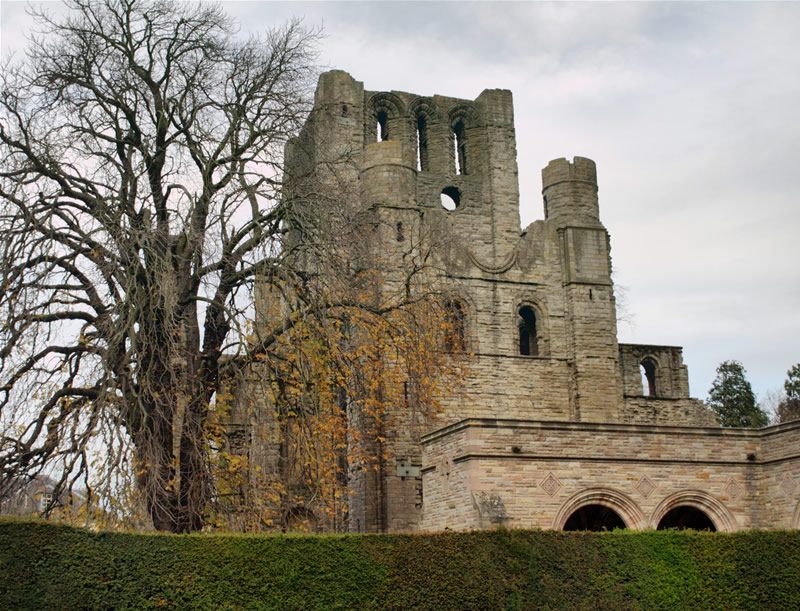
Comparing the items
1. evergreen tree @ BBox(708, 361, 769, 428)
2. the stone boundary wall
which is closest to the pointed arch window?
the stone boundary wall

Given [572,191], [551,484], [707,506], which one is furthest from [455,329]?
[707,506]

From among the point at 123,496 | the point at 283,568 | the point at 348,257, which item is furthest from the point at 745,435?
the point at 123,496

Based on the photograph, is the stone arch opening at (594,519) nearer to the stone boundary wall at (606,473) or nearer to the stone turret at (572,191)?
the stone boundary wall at (606,473)

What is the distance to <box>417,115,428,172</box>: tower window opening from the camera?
3266cm

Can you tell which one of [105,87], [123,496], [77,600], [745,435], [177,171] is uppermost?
[105,87]

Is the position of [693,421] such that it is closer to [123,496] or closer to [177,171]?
[177,171]

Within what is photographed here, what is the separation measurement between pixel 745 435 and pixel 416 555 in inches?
446

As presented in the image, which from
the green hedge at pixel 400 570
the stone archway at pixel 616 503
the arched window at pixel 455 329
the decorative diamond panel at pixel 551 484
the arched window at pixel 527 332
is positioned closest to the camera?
the green hedge at pixel 400 570

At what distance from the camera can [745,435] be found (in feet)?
73.9

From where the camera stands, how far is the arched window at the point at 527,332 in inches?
1232

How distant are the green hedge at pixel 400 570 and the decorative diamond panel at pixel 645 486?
194 inches

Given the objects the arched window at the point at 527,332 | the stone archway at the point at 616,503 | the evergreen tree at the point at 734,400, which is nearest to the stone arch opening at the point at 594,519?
the stone archway at the point at 616,503

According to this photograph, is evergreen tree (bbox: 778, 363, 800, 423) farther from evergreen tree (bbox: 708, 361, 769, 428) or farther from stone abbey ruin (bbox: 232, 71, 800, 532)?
stone abbey ruin (bbox: 232, 71, 800, 532)

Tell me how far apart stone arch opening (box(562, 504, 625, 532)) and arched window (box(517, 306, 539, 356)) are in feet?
27.3
